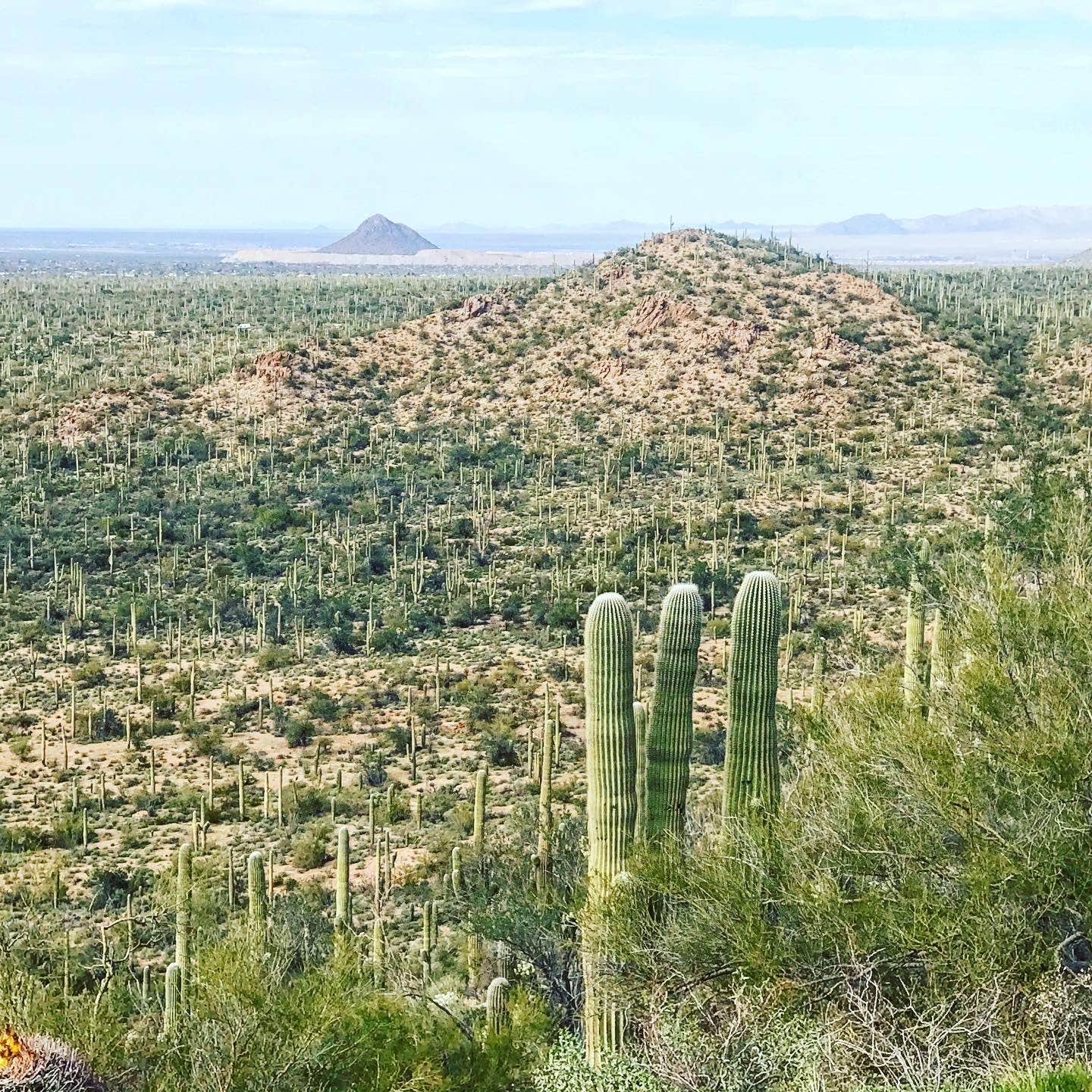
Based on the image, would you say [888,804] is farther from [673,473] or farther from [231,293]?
[231,293]

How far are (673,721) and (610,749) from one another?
24.8 inches

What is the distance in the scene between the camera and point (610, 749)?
11.7m

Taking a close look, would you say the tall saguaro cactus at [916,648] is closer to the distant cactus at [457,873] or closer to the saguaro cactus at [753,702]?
the saguaro cactus at [753,702]

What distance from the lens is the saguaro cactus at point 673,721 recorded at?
11938 millimetres

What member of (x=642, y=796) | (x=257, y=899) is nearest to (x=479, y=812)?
(x=257, y=899)

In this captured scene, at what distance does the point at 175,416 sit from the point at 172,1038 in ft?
123

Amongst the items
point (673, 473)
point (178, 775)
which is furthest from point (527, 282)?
point (178, 775)

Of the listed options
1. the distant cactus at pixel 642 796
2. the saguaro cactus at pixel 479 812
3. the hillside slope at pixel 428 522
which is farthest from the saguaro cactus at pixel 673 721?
the saguaro cactus at pixel 479 812

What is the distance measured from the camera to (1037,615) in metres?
10.5

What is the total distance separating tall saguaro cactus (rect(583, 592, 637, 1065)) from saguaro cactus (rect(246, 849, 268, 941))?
2.58 m

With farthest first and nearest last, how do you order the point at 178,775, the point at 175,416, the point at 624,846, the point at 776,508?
the point at 175,416 < the point at 776,508 < the point at 178,775 < the point at 624,846

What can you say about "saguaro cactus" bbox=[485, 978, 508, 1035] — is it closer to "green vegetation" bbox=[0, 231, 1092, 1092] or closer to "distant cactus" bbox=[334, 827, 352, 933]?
"green vegetation" bbox=[0, 231, 1092, 1092]

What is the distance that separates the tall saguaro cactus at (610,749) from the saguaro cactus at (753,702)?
814 millimetres

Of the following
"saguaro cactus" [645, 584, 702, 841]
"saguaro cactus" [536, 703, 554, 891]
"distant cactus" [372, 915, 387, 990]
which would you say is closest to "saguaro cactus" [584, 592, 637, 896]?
"saguaro cactus" [645, 584, 702, 841]
